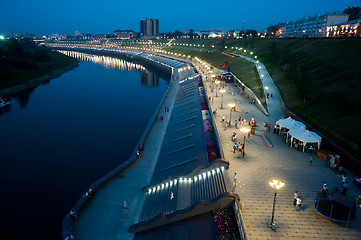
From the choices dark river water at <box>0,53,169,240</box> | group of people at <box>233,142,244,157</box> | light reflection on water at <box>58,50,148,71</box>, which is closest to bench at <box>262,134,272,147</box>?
group of people at <box>233,142,244,157</box>

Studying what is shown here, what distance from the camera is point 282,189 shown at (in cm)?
1491

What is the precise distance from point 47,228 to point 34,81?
204 ft

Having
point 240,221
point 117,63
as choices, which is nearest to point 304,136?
point 240,221

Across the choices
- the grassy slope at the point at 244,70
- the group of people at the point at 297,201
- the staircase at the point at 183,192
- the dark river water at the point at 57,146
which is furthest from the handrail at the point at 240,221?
the grassy slope at the point at 244,70

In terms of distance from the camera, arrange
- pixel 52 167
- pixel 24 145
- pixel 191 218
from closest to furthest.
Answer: pixel 191 218 < pixel 52 167 < pixel 24 145

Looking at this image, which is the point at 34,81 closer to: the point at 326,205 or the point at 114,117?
the point at 114,117

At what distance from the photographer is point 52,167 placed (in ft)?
80.1

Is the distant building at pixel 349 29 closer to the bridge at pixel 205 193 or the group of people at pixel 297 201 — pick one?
the bridge at pixel 205 193

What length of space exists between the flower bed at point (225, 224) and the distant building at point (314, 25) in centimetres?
11956

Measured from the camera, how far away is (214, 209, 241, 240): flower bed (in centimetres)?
1224

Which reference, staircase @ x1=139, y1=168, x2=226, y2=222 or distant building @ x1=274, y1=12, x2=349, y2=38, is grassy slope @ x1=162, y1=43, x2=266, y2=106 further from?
distant building @ x1=274, y1=12, x2=349, y2=38

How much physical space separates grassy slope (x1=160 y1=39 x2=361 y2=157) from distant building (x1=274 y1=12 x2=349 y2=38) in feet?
238

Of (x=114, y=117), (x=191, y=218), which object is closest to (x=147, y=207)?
(x=191, y=218)

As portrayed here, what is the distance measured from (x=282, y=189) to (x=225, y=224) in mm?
4341
